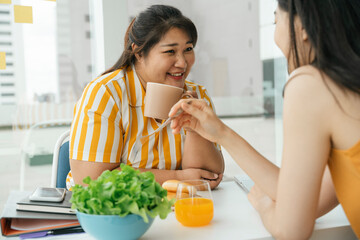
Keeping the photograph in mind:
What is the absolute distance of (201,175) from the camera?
1.48 meters

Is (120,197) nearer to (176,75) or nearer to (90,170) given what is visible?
(90,170)

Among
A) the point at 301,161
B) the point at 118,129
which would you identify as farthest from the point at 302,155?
the point at 118,129

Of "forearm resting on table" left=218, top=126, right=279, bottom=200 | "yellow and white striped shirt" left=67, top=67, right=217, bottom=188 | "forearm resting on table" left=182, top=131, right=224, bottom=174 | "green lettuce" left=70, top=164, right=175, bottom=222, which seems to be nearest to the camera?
"green lettuce" left=70, top=164, right=175, bottom=222

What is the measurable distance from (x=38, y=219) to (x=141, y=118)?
2.32ft

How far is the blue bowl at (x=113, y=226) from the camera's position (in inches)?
33.8

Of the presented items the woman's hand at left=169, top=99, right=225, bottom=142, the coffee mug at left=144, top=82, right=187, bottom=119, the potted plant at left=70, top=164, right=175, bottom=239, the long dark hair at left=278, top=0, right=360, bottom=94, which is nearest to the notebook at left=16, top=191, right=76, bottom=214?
the potted plant at left=70, top=164, right=175, bottom=239

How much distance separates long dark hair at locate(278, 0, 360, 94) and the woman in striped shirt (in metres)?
0.68

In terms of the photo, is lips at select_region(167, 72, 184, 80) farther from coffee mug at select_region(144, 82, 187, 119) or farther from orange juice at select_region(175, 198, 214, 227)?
orange juice at select_region(175, 198, 214, 227)

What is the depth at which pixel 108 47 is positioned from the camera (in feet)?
8.27

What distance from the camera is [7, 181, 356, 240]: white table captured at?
980 millimetres

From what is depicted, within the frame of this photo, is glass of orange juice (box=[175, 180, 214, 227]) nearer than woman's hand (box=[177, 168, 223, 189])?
Yes

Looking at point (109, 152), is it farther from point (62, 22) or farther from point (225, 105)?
point (225, 105)

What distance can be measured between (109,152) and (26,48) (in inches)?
60.5

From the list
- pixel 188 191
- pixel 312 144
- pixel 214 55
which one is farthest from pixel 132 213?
pixel 214 55
